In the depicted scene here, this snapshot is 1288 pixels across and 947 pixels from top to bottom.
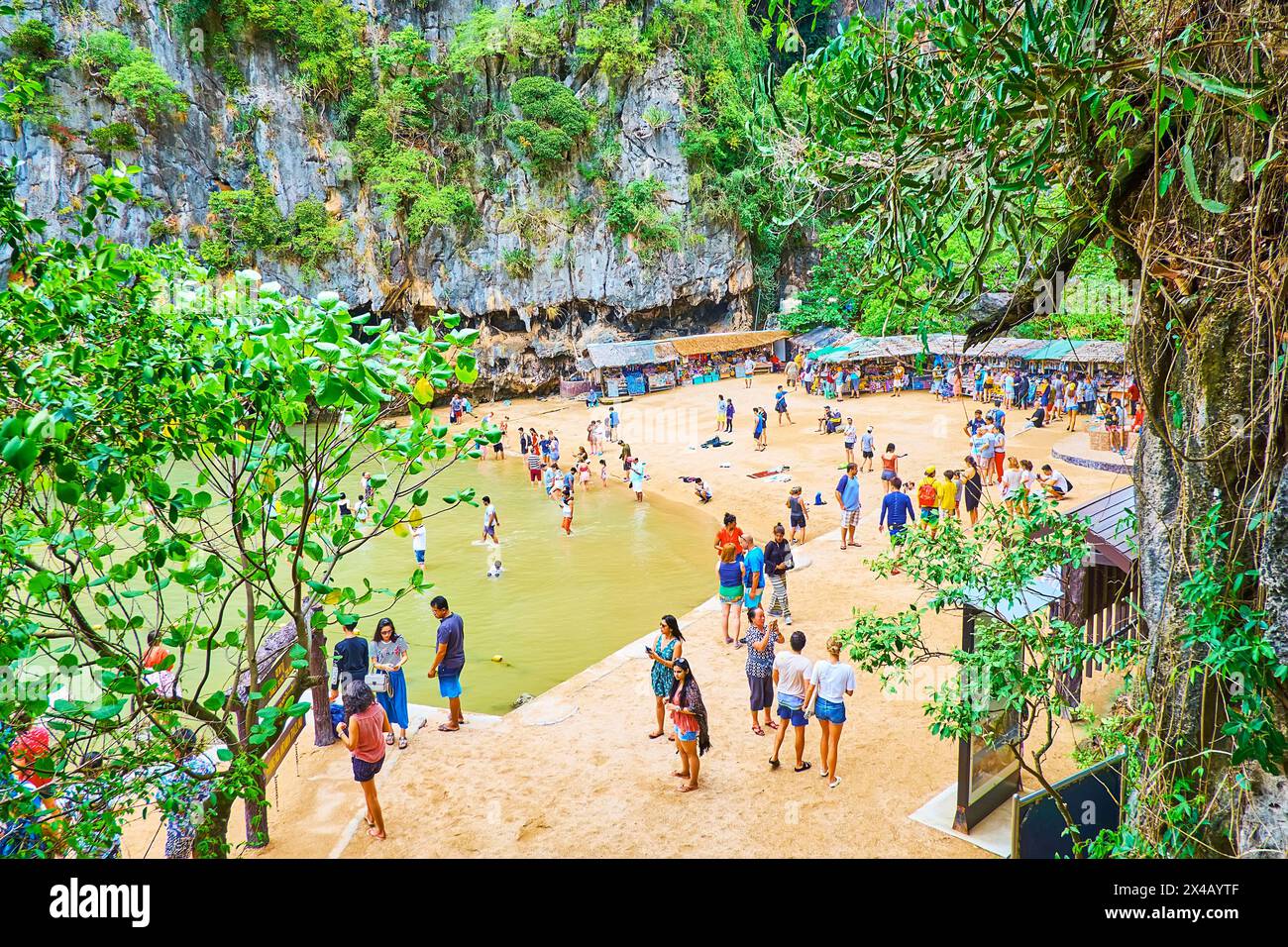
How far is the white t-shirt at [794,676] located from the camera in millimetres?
7477

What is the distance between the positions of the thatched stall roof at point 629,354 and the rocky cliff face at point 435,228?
2716 mm

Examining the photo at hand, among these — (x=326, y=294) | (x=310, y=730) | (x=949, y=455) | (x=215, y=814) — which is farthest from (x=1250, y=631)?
(x=949, y=455)

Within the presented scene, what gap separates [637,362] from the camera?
36719mm

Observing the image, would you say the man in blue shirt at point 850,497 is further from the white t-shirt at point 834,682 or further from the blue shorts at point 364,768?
the blue shorts at point 364,768

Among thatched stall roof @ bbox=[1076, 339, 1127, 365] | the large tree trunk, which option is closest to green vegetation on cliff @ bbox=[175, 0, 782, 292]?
thatched stall roof @ bbox=[1076, 339, 1127, 365]

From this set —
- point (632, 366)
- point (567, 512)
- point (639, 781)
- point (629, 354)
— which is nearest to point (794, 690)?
point (639, 781)

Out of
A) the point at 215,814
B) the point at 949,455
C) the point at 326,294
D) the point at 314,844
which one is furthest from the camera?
the point at 949,455

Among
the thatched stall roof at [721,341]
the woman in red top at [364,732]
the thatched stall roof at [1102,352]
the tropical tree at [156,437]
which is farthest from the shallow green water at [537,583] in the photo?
the thatched stall roof at [721,341]

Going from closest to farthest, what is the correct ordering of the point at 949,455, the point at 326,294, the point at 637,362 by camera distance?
the point at 326,294
the point at 949,455
the point at 637,362

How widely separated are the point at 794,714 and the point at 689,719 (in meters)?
1.01

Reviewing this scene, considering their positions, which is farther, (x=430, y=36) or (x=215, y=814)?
(x=430, y=36)

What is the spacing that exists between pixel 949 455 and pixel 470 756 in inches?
635

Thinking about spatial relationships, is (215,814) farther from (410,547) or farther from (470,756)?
(410,547)

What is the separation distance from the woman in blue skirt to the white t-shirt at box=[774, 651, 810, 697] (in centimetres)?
374
